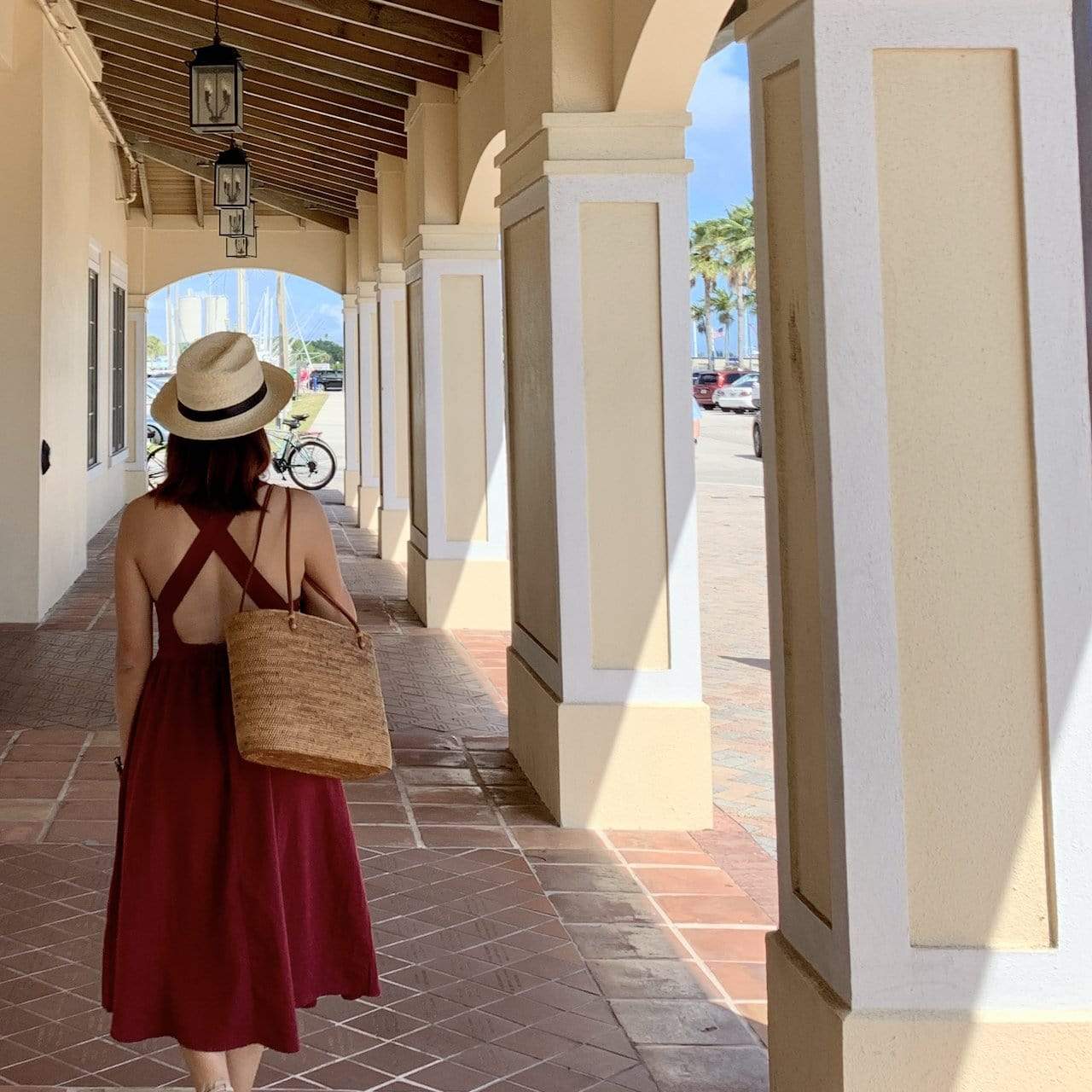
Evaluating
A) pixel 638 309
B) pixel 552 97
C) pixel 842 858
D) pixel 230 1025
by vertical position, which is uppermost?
pixel 552 97

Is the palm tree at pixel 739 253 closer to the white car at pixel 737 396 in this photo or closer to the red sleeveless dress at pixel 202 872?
the white car at pixel 737 396

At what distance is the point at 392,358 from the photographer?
13.1m

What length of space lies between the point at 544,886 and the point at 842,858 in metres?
2.04

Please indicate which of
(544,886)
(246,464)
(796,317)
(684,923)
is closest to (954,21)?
(796,317)

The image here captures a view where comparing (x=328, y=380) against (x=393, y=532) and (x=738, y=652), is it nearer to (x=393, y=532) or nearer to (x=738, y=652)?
(x=393, y=532)

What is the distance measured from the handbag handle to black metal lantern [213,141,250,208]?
7421mm

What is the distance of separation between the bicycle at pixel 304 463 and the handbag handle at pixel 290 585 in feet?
57.3

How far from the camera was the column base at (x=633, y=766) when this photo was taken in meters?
5.17

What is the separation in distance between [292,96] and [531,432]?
6476mm

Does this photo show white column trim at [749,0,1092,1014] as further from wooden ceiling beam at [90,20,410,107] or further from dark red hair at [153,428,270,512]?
wooden ceiling beam at [90,20,410,107]

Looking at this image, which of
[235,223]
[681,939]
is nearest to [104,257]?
[235,223]

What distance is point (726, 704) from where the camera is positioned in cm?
757

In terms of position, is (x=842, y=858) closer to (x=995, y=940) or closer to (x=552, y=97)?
(x=995, y=940)

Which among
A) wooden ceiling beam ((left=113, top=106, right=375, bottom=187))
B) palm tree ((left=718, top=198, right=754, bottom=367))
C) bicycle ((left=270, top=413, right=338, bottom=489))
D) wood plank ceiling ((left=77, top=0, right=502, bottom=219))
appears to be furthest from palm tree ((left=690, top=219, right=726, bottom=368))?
wood plank ceiling ((left=77, top=0, right=502, bottom=219))
